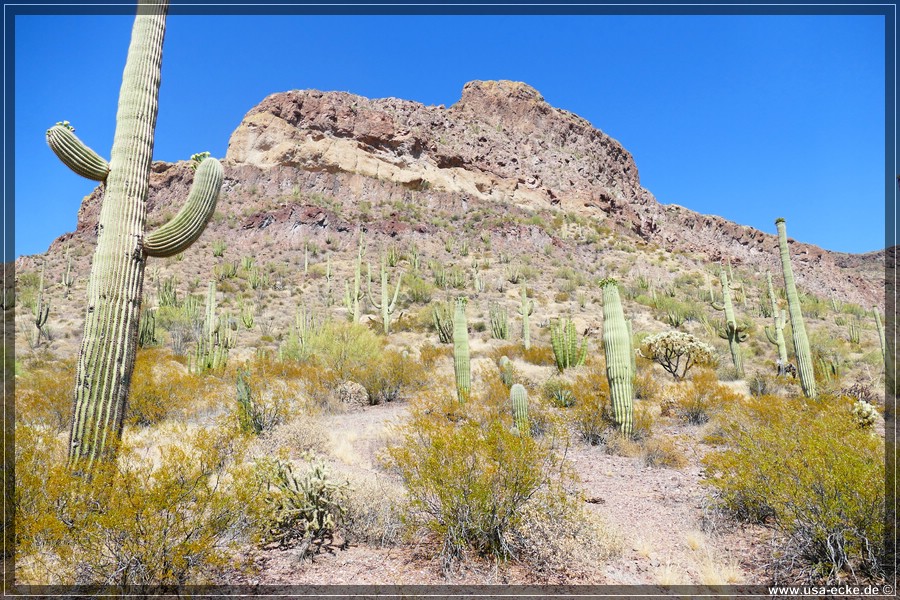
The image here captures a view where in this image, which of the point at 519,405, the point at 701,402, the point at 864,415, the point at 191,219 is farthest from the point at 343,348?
the point at 864,415

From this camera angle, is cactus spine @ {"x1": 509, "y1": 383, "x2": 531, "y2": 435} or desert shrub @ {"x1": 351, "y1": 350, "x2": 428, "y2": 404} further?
desert shrub @ {"x1": 351, "y1": 350, "x2": 428, "y2": 404}

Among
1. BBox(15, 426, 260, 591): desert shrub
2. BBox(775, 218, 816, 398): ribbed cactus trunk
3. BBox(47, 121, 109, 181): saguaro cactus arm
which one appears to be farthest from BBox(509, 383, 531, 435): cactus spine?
BBox(775, 218, 816, 398): ribbed cactus trunk

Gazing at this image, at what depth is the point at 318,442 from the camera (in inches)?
289

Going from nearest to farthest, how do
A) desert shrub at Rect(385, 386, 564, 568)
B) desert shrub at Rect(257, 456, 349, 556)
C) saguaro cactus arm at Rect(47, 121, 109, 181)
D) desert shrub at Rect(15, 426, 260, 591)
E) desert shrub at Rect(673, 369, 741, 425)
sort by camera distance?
desert shrub at Rect(15, 426, 260, 591) → desert shrub at Rect(385, 386, 564, 568) → desert shrub at Rect(257, 456, 349, 556) → saguaro cactus arm at Rect(47, 121, 109, 181) → desert shrub at Rect(673, 369, 741, 425)

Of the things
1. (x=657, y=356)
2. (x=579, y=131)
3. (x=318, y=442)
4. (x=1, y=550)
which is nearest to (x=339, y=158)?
(x=579, y=131)

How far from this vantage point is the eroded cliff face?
4134 centimetres

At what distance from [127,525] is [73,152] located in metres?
3.51

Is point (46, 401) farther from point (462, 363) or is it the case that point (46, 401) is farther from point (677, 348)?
point (677, 348)

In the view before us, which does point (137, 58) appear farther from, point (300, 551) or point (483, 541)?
point (483, 541)

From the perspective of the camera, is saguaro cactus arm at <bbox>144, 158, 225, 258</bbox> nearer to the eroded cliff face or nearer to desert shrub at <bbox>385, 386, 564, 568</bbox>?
desert shrub at <bbox>385, 386, 564, 568</bbox>

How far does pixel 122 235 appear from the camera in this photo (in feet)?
14.2

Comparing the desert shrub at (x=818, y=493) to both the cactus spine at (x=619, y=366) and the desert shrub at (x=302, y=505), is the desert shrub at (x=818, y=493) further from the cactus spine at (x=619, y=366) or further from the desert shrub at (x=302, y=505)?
the desert shrub at (x=302, y=505)

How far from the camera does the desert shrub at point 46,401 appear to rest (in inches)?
291

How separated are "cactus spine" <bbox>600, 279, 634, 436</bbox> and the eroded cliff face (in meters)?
30.8
